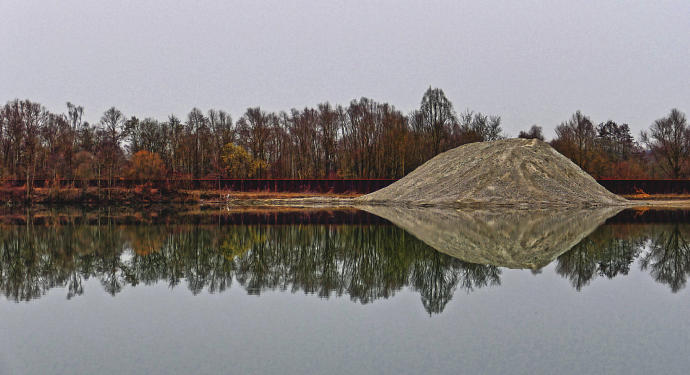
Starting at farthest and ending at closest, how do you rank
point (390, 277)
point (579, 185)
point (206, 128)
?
point (206, 128)
point (579, 185)
point (390, 277)

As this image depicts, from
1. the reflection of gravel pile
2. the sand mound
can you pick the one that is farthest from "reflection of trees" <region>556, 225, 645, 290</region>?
the sand mound

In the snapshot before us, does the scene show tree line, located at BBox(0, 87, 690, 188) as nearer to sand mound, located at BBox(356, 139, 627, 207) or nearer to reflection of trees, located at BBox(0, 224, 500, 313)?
sand mound, located at BBox(356, 139, 627, 207)

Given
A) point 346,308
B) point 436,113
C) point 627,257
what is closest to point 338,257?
point 346,308

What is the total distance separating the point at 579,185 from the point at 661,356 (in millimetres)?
39485

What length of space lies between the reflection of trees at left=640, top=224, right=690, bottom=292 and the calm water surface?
0.22ft

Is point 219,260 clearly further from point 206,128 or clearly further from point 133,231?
point 206,128

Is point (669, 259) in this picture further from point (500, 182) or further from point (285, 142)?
point (285, 142)

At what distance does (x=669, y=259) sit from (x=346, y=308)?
9.50 m

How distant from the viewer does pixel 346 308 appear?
7.86 metres

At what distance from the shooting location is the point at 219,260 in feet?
42.6

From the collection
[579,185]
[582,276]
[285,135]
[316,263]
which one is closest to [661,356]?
[582,276]

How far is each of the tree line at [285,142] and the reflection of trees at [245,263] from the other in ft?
137

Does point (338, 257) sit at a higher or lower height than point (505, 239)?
lower

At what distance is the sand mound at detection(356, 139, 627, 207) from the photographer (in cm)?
3841
